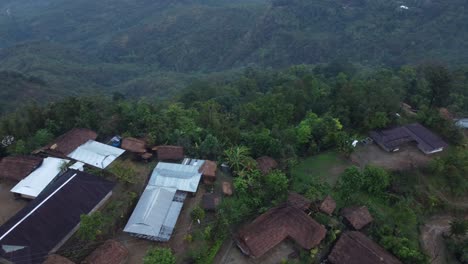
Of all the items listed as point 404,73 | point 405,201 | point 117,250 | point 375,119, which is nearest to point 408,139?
point 375,119

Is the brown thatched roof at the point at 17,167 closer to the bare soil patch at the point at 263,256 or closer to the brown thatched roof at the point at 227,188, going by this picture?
the brown thatched roof at the point at 227,188

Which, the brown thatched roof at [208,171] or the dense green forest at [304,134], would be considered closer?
the dense green forest at [304,134]

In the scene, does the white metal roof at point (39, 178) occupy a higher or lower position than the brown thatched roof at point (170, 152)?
higher

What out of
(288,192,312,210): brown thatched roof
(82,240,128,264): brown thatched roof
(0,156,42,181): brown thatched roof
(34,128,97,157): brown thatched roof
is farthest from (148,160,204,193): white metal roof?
(0,156,42,181): brown thatched roof

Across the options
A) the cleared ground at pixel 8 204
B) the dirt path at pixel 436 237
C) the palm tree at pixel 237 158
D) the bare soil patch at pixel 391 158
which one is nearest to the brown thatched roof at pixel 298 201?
the palm tree at pixel 237 158

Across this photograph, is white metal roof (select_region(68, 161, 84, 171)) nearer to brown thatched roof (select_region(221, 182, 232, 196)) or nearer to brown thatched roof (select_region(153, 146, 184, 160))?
brown thatched roof (select_region(153, 146, 184, 160))

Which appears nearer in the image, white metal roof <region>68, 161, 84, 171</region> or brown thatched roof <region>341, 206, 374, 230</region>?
brown thatched roof <region>341, 206, 374, 230</region>
